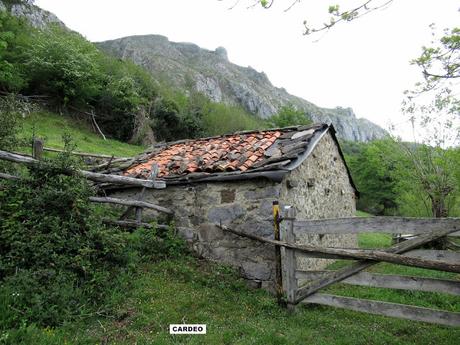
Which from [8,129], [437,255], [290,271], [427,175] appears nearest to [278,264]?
[290,271]

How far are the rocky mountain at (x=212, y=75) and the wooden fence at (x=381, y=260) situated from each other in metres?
53.1

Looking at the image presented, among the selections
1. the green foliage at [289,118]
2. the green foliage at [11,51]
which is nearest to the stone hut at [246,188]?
the green foliage at [11,51]

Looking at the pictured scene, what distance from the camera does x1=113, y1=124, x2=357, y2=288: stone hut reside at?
564cm

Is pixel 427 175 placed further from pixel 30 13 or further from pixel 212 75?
pixel 212 75

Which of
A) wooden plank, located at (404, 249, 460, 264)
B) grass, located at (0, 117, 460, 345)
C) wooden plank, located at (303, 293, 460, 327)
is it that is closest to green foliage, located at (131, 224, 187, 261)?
grass, located at (0, 117, 460, 345)

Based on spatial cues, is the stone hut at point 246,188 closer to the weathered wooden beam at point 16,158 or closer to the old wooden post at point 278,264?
the old wooden post at point 278,264

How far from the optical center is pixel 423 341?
3.76m

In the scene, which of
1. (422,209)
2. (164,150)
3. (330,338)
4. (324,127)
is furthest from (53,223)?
(422,209)

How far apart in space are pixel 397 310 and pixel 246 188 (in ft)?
10.3

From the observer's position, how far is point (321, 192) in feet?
25.2

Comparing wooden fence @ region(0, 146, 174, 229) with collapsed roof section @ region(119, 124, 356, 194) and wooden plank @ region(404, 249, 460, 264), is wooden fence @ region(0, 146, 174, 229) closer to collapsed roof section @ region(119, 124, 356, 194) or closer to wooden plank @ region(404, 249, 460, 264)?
collapsed roof section @ region(119, 124, 356, 194)

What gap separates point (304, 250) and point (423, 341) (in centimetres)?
174

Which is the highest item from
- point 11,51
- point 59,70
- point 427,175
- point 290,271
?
point 11,51

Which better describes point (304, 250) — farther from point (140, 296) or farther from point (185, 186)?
point (185, 186)
